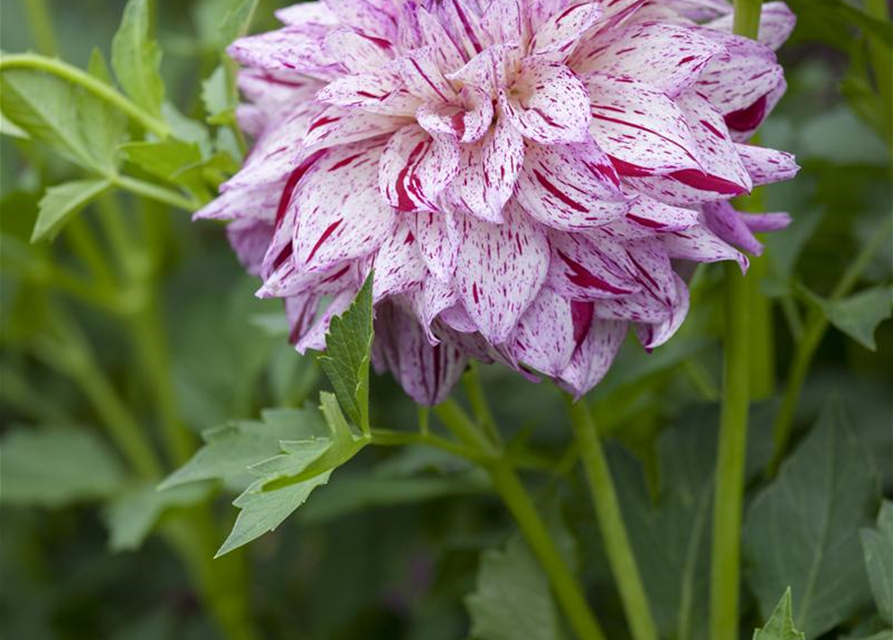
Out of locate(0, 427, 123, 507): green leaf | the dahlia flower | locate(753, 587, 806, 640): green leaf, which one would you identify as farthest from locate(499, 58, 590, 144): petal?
locate(0, 427, 123, 507): green leaf

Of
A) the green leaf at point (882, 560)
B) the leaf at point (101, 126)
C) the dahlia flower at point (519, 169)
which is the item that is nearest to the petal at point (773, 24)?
the dahlia flower at point (519, 169)

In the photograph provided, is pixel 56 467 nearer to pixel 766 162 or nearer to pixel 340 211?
pixel 340 211

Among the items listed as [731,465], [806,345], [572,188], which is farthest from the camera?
[806,345]

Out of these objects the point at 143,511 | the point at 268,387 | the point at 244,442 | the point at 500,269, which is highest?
the point at 500,269

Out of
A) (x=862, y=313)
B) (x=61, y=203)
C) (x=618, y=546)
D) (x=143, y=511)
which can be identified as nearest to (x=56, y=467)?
(x=143, y=511)

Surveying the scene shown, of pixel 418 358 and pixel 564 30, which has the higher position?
pixel 564 30

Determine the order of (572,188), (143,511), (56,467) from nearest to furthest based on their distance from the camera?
(572,188) → (143,511) → (56,467)

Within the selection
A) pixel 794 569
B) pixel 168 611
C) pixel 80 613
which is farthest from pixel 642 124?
pixel 80 613

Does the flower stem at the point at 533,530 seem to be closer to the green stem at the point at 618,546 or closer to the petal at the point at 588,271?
the green stem at the point at 618,546
